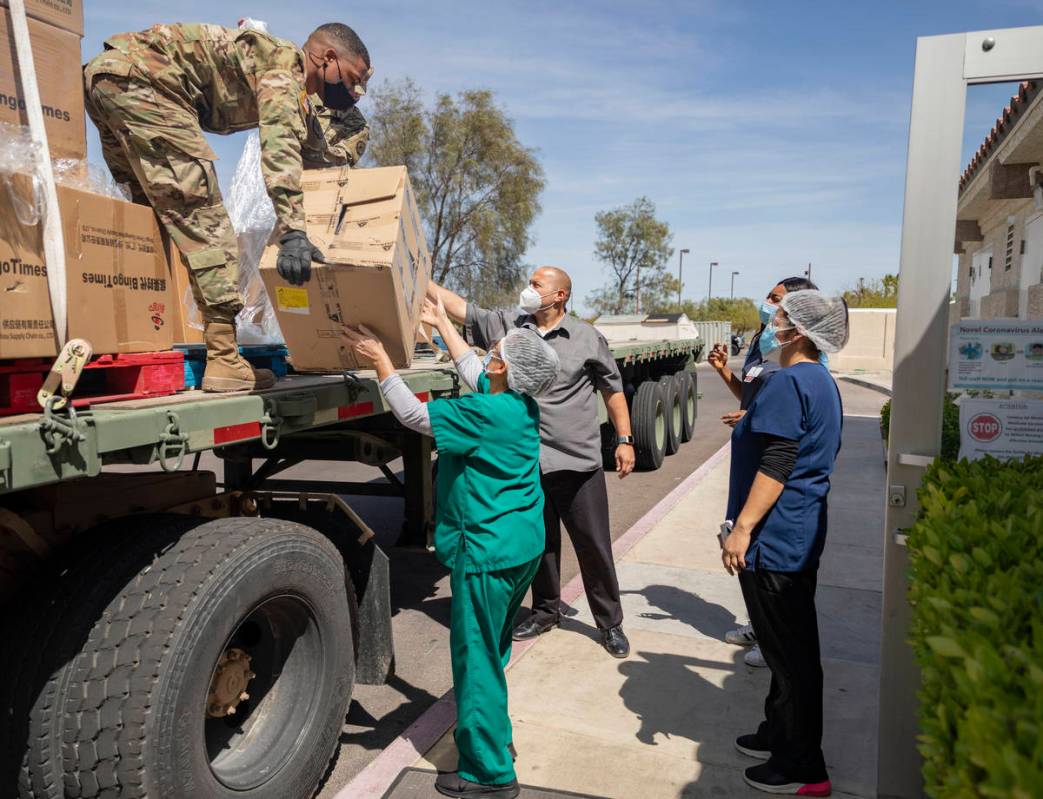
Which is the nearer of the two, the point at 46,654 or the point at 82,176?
the point at 46,654

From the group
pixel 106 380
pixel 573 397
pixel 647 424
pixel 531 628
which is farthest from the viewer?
pixel 647 424

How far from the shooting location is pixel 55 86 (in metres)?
2.68

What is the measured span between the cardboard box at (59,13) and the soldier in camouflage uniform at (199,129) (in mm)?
301

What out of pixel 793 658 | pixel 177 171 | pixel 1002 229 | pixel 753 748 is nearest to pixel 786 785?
pixel 753 748

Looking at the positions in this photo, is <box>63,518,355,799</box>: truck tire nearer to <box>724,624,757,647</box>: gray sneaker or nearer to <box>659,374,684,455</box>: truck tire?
<box>724,624,757,647</box>: gray sneaker

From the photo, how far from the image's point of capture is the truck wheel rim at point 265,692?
274 centimetres

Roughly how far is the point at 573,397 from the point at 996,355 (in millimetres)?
2047

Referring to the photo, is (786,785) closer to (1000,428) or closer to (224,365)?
(1000,428)

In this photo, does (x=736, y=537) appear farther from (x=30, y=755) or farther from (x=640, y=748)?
(x=30, y=755)

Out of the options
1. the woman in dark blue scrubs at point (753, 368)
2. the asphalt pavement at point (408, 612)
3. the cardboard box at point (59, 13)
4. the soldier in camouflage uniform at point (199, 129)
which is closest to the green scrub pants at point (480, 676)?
the asphalt pavement at point (408, 612)

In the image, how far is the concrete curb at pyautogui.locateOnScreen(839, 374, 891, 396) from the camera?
22000mm

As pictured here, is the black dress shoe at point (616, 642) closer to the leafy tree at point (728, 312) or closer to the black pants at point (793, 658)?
the black pants at point (793, 658)

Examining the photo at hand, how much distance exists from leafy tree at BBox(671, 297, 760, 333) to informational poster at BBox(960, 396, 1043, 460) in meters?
58.3

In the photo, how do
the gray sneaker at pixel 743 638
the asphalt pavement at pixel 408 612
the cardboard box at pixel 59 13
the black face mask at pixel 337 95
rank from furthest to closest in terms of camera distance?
the gray sneaker at pixel 743 638
the asphalt pavement at pixel 408 612
the black face mask at pixel 337 95
the cardboard box at pixel 59 13
